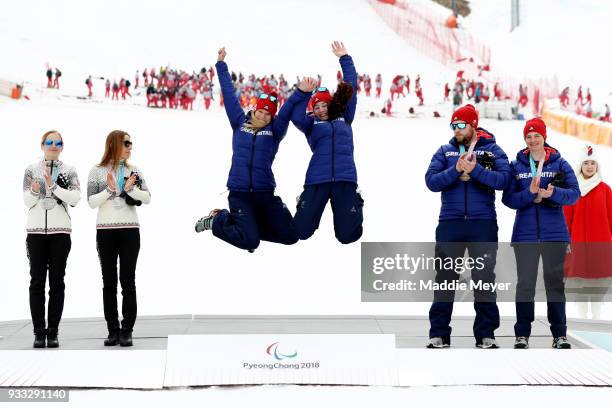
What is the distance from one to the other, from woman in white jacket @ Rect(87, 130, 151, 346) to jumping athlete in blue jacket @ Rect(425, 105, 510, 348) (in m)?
1.76

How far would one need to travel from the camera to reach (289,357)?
4953mm

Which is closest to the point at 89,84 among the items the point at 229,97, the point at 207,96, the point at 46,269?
the point at 207,96

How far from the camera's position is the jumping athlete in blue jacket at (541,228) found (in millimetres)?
5238

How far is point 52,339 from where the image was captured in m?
5.50

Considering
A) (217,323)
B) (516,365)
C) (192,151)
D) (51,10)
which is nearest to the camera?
(516,365)

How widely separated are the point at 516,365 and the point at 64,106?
11.7 meters

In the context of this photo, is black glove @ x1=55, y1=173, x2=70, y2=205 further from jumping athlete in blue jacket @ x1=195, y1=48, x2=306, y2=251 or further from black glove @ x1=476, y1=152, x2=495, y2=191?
black glove @ x1=476, y1=152, x2=495, y2=191

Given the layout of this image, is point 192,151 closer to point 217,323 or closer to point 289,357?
point 217,323

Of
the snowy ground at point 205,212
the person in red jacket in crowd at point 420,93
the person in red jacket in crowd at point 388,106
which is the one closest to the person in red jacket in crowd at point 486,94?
the person in red jacket in crowd at point 420,93

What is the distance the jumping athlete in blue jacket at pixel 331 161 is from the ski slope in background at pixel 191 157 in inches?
62.1

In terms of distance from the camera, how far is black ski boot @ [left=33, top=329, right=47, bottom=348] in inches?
215

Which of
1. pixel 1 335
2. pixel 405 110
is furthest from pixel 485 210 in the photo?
pixel 405 110

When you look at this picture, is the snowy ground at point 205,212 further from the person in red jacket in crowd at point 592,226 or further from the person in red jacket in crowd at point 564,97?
the person in red jacket in crowd at point 564,97

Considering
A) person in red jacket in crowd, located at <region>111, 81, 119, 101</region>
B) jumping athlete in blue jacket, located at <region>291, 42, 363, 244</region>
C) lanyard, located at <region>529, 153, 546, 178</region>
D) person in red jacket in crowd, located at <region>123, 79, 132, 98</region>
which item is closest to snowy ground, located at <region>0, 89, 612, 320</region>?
person in red jacket in crowd, located at <region>111, 81, 119, 101</region>
